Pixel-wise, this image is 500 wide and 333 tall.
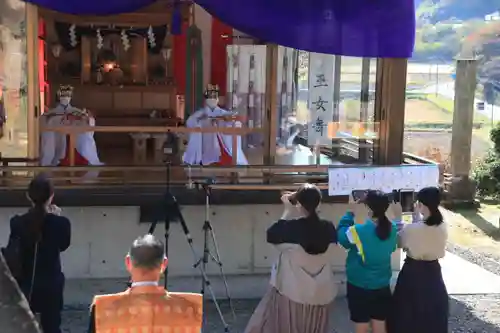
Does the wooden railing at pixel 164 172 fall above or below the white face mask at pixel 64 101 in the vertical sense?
below

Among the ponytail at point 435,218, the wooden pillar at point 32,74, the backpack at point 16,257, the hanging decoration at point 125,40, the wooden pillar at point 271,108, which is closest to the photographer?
the backpack at point 16,257

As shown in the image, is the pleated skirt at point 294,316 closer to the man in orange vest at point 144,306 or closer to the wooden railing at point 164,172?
the man in orange vest at point 144,306

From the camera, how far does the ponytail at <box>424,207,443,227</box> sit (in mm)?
4613

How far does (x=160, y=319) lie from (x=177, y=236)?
3928 millimetres

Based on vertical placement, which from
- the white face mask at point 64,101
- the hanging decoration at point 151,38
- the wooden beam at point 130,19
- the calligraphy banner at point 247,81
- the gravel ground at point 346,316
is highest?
the wooden beam at point 130,19

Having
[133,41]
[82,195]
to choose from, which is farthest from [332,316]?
[133,41]

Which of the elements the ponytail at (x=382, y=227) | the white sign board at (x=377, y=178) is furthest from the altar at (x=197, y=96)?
the ponytail at (x=382, y=227)

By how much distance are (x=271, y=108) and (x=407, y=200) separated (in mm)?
1808

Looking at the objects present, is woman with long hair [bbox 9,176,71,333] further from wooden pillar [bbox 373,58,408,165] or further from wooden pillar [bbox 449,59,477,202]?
wooden pillar [bbox 449,59,477,202]

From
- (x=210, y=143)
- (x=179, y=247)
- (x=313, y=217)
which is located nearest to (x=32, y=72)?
(x=210, y=143)

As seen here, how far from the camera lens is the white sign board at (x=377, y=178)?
6934mm

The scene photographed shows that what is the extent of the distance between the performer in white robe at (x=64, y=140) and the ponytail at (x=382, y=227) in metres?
3.83

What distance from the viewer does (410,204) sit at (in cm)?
732

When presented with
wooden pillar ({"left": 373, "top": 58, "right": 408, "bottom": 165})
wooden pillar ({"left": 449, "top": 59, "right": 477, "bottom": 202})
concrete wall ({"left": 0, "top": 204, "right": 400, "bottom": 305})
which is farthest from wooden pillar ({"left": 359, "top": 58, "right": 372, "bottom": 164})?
wooden pillar ({"left": 449, "top": 59, "right": 477, "bottom": 202})
